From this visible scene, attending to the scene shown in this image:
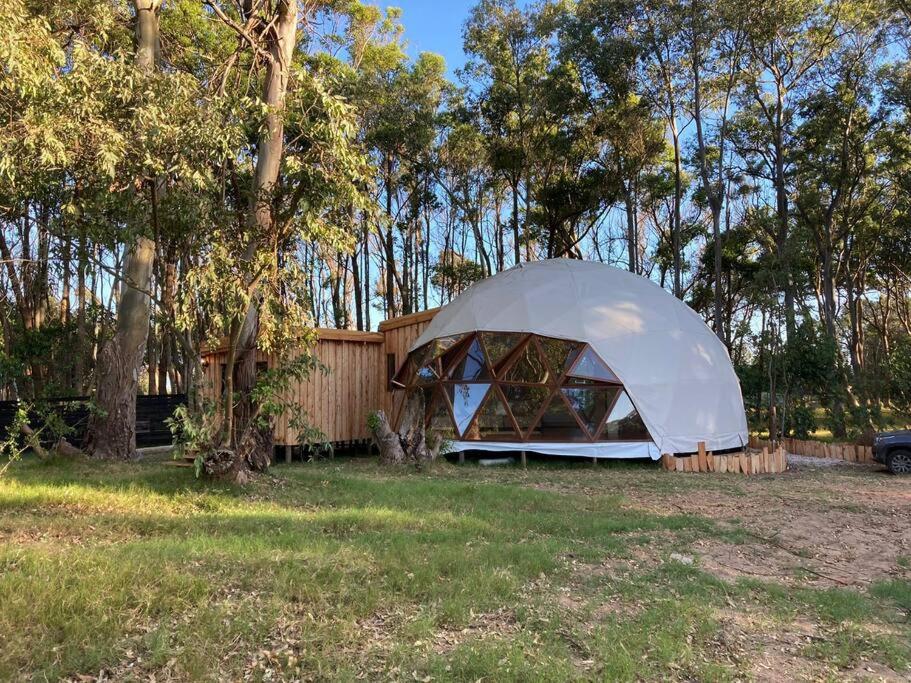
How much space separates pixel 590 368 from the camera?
1271cm

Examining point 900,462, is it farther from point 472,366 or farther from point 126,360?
point 126,360

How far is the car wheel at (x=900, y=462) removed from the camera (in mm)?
11900

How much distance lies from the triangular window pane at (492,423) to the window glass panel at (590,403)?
4.61 feet

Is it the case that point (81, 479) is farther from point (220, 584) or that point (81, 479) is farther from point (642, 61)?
point (642, 61)

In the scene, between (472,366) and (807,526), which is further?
(472,366)

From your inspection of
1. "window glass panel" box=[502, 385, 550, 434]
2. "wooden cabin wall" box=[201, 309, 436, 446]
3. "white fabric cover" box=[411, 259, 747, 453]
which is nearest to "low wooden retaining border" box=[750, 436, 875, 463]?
"white fabric cover" box=[411, 259, 747, 453]

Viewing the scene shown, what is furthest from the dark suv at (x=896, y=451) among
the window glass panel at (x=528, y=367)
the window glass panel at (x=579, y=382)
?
the window glass panel at (x=528, y=367)

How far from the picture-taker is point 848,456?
14.2 m

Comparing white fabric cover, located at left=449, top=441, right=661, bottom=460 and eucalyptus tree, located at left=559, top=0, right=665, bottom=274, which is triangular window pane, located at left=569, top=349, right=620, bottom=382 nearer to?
white fabric cover, located at left=449, top=441, right=661, bottom=460

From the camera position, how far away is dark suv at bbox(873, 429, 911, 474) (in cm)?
1191

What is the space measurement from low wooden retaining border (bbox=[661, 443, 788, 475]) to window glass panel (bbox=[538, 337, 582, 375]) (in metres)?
2.73

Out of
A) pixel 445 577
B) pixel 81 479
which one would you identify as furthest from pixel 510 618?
pixel 81 479

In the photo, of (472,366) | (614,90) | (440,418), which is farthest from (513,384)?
(614,90)

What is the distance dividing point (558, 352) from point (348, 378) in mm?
5052
